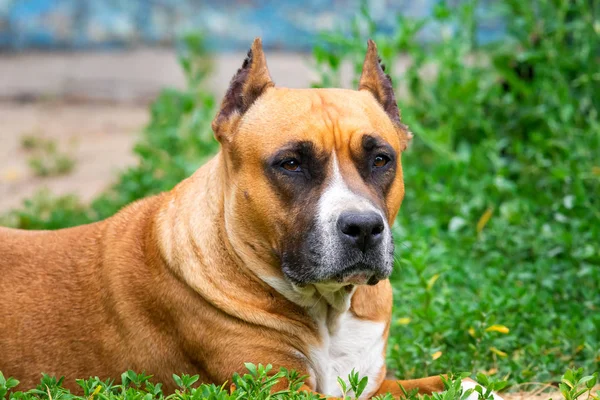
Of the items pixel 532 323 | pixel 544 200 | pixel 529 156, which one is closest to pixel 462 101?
pixel 529 156

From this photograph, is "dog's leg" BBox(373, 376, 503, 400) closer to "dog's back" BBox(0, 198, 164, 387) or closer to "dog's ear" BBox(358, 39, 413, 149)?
"dog's ear" BBox(358, 39, 413, 149)

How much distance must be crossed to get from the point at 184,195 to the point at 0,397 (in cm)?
120

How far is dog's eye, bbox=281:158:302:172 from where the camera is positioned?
378cm

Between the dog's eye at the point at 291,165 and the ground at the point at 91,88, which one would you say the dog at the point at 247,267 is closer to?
the dog's eye at the point at 291,165

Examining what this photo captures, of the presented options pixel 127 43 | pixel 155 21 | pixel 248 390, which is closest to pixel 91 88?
pixel 127 43

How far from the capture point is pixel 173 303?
3.89 meters

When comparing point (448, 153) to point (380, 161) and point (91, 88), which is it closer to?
point (380, 161)

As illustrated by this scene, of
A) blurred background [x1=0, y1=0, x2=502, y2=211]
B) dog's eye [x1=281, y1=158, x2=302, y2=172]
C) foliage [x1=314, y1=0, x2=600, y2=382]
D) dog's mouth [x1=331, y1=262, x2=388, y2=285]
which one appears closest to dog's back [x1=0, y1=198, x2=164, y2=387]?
dog's eye [x1=281, y1=158, x2=302, y2=172]

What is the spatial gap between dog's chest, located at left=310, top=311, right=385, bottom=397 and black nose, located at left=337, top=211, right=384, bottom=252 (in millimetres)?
534

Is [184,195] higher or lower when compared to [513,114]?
higher

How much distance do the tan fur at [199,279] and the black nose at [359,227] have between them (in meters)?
0.18

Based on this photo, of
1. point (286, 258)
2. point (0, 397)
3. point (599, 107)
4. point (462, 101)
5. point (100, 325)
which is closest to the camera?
point (0, 397)

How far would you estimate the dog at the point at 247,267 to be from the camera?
3.72 meters

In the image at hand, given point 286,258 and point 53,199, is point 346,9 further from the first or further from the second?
point 286,258
